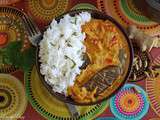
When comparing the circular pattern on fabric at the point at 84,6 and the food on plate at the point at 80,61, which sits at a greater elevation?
the circular pattern on fabric at the point at 84,6

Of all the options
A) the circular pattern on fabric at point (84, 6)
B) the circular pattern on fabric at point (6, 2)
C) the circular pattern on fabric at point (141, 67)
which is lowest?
the circular pattern on fabric at point (141, 67)

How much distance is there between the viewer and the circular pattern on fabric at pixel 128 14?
1224 millimetres

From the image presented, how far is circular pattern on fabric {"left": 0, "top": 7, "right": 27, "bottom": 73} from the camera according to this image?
4.07ft

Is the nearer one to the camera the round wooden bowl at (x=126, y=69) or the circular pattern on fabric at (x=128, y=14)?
the round wooden bowl at (x=126, y=69)

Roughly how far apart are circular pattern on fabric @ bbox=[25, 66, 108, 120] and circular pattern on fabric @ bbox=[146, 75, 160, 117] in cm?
11

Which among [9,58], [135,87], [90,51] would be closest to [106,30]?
[90,51]

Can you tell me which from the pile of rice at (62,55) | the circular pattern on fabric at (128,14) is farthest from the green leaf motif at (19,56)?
the circular pattern on fabric at (128,14)

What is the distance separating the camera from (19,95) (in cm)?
120

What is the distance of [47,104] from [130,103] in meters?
0.21

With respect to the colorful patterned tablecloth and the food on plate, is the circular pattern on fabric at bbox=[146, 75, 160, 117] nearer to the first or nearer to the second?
the colorful patterned tablecloth

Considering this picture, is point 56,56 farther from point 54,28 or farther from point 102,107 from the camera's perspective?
point 102,107

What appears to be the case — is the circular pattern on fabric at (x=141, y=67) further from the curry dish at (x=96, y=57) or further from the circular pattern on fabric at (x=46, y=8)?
the circular pattern on fabric at (x=46, y=8)

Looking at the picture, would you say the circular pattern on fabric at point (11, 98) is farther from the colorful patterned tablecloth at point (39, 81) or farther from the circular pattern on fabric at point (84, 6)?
the circular pattern on fabric at point (84, 6)

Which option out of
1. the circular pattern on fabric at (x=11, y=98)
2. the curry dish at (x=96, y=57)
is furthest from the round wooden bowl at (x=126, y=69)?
the circular pattern on fabric at (x=11, y=98)
